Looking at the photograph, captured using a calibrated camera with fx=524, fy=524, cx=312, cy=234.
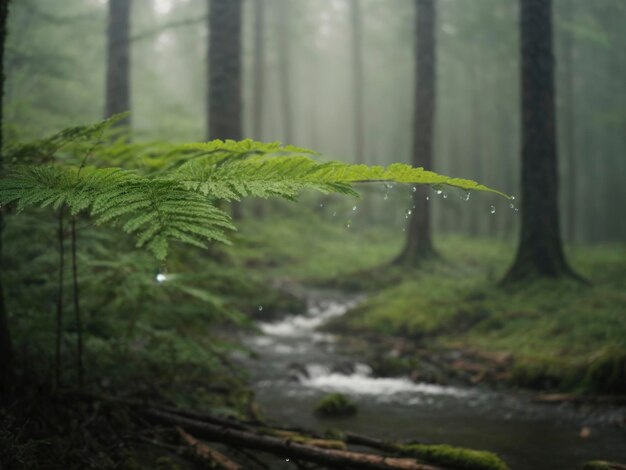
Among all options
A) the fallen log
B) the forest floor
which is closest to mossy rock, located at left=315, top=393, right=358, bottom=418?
the forest floor

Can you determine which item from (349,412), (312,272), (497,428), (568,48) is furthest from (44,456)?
(568,48)

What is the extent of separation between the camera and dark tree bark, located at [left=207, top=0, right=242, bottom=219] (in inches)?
393

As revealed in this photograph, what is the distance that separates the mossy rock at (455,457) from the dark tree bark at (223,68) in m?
7.87

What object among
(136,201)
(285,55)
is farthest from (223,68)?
(285,55)

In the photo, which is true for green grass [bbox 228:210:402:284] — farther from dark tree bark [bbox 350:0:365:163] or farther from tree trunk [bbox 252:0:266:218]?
tree trunk [bbox 252:0:266:218]

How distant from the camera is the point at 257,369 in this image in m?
6.32

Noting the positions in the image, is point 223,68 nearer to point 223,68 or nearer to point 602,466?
point 223,68

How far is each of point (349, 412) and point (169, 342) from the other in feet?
6.21

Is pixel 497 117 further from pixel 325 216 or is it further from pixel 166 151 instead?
pixel 166 151

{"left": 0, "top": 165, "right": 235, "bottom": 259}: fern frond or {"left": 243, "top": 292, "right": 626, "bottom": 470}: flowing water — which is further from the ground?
{"left": 0, "top": 165, "right": 235, "bottom": 259}: fern frond

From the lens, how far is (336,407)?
4746 mm

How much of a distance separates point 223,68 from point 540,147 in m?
6.02

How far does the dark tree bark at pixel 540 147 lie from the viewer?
927 centimetres

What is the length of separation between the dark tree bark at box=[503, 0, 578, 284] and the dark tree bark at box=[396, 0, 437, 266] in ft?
13.0
